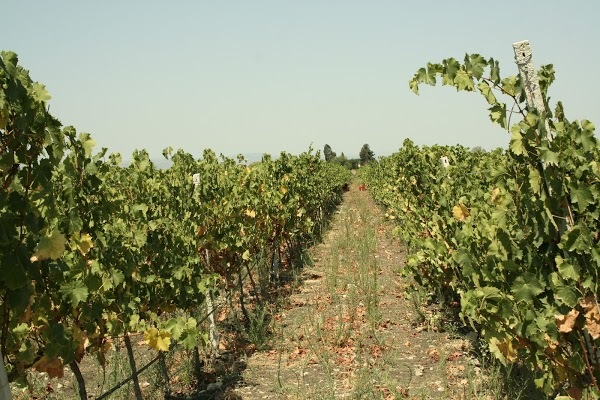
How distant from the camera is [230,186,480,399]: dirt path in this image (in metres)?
5.38

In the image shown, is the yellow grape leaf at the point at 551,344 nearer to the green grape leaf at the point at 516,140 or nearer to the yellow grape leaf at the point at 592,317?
the yellow grape leaf at the point at 592,317

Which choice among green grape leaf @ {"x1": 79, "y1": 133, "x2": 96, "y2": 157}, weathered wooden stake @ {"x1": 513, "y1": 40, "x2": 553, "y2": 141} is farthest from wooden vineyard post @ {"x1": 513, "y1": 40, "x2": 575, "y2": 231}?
green grape leaf @ {"x1": 79, "y1": 133, "x2": 96, "y2": 157}

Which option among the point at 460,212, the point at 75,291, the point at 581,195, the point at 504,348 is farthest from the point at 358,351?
the point at 581,195

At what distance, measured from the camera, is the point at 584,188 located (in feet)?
8.73

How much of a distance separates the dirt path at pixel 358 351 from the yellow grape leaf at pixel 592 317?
7.34 ft

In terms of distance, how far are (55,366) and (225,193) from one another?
4.52 metres

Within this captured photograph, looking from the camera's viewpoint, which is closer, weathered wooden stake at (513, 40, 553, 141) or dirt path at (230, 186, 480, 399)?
weathered wooden stake at (513, 40, 553, 141)

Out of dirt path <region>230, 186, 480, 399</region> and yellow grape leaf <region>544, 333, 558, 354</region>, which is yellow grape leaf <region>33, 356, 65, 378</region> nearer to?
dirt path <region>230, 186, 480, 399</region>

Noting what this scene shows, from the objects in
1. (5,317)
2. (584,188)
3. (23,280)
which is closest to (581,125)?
(584,188)

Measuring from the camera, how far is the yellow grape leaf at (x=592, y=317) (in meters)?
2.67

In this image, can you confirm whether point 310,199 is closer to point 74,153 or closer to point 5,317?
point 74,153

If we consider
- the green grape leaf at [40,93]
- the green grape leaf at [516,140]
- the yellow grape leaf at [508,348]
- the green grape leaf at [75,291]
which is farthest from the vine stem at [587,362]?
the green grape leaf at [40,93]

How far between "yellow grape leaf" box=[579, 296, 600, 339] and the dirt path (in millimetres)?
2237

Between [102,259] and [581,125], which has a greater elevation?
[581,125]
